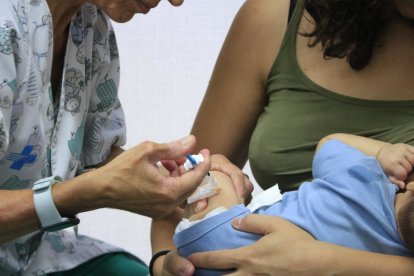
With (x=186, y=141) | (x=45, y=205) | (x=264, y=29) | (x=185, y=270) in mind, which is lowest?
(x=185, y=270)

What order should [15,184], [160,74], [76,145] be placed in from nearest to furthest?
[15,184] < [76,145] < [160,74]

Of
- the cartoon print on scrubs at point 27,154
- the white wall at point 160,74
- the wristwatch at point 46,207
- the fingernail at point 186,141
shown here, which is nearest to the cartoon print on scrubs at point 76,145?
the cartoon print on scrubs at point 27,154

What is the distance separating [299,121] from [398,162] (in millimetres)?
315

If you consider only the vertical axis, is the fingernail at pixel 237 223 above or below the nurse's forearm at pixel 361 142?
below

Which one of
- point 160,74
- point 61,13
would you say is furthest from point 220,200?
point 160,74

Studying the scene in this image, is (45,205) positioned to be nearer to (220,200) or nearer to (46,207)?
(46,207)

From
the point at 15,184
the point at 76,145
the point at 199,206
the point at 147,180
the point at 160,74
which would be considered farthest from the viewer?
the point at 160,74

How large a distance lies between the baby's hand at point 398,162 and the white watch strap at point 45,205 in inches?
23.2

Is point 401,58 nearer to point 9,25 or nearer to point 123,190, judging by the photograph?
point 123,190

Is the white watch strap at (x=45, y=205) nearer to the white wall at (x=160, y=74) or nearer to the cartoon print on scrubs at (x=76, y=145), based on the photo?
the cartoon print on scrubs at (x=76, y=145)

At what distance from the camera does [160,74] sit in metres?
2.60

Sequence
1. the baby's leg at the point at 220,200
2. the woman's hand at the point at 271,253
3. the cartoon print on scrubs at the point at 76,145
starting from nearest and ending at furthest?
the woman's hand at the point at 271,253, the baby's leg at the point at 220,200, the cartoon print on scrubs at the point at 76,145

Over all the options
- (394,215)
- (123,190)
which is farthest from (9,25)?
(394,215)

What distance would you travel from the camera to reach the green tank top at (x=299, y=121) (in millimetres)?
1589
